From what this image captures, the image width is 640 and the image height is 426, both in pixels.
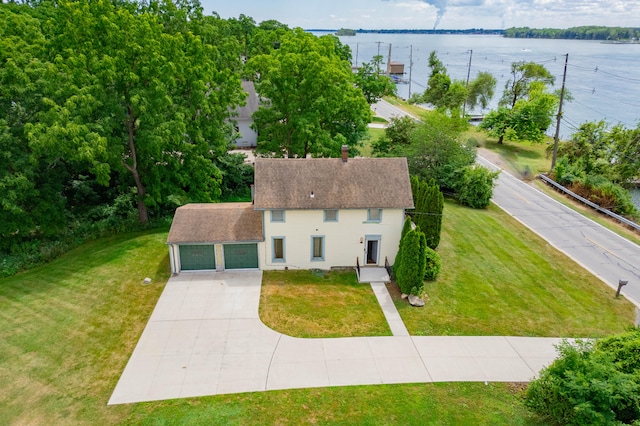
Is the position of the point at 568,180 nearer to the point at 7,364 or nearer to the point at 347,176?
the point at 347,176

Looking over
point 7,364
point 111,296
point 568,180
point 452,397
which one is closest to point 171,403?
point 7,364

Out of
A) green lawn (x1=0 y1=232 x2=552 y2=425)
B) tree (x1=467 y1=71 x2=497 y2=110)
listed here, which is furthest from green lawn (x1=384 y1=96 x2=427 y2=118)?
green lawn (x1=0 y1=232 x2=552 y2=425)

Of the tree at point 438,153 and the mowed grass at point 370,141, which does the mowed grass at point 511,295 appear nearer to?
the tree at point 438,153

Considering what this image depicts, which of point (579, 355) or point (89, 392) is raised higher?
point (579, 355)

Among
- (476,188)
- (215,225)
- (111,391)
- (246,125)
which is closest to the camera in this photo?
(111,391)

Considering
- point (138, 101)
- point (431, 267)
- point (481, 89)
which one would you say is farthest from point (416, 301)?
point (481, 89)

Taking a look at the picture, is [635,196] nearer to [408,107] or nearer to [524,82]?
[524,82]
